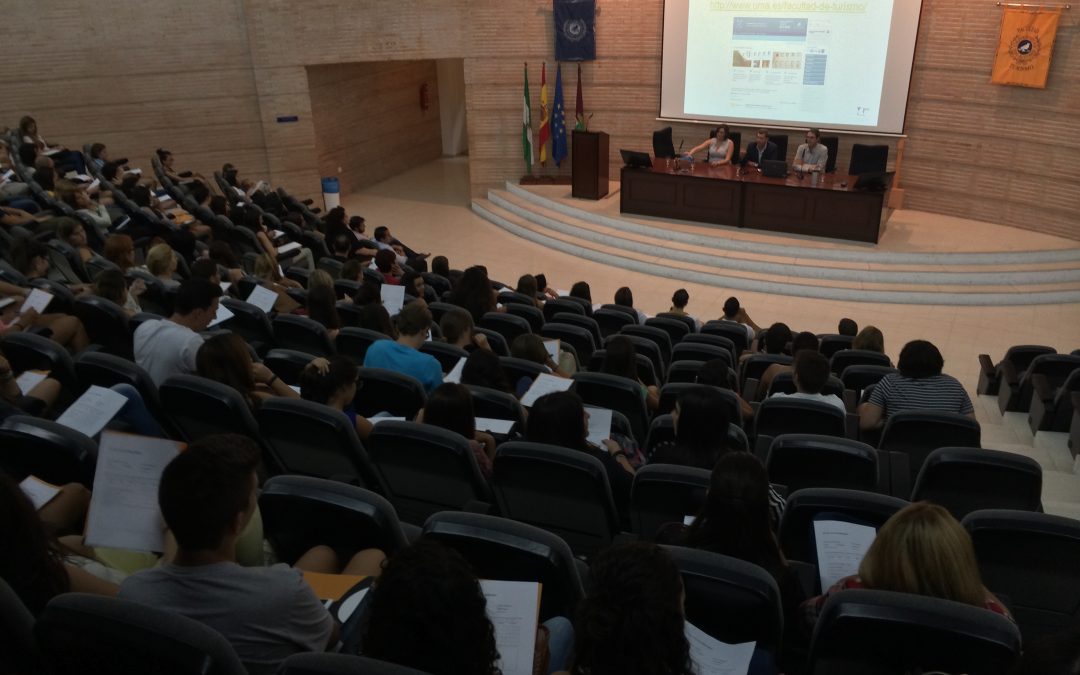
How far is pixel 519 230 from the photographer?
12.7 m

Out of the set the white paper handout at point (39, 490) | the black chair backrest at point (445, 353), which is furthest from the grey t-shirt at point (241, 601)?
the black chair backrest at point (445, 353)

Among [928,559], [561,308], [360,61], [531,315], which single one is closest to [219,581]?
[928,559]

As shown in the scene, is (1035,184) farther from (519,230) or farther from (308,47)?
(308,47)

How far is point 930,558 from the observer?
2.20m

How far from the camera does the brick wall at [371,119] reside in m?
14.0

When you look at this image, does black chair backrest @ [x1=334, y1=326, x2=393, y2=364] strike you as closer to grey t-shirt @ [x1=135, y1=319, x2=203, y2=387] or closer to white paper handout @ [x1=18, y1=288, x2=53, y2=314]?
grey t-shirt @ [x1=135, y1=319, x2=203, y2=387]

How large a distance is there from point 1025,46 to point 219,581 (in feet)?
38.2

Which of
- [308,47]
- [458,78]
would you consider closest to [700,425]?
[308,47]

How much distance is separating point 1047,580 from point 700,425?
4.43 ft

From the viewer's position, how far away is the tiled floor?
6.28m

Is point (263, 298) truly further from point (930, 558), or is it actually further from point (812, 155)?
point (812, 155)

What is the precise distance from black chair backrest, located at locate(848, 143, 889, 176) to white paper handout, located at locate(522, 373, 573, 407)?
8.57 m

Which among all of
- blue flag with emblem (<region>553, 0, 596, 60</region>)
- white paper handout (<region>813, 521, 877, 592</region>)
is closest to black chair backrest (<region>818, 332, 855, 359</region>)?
white paper handout (<region>813, 521, 877, 592</region>)

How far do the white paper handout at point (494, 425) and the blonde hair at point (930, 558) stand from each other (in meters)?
1.99
